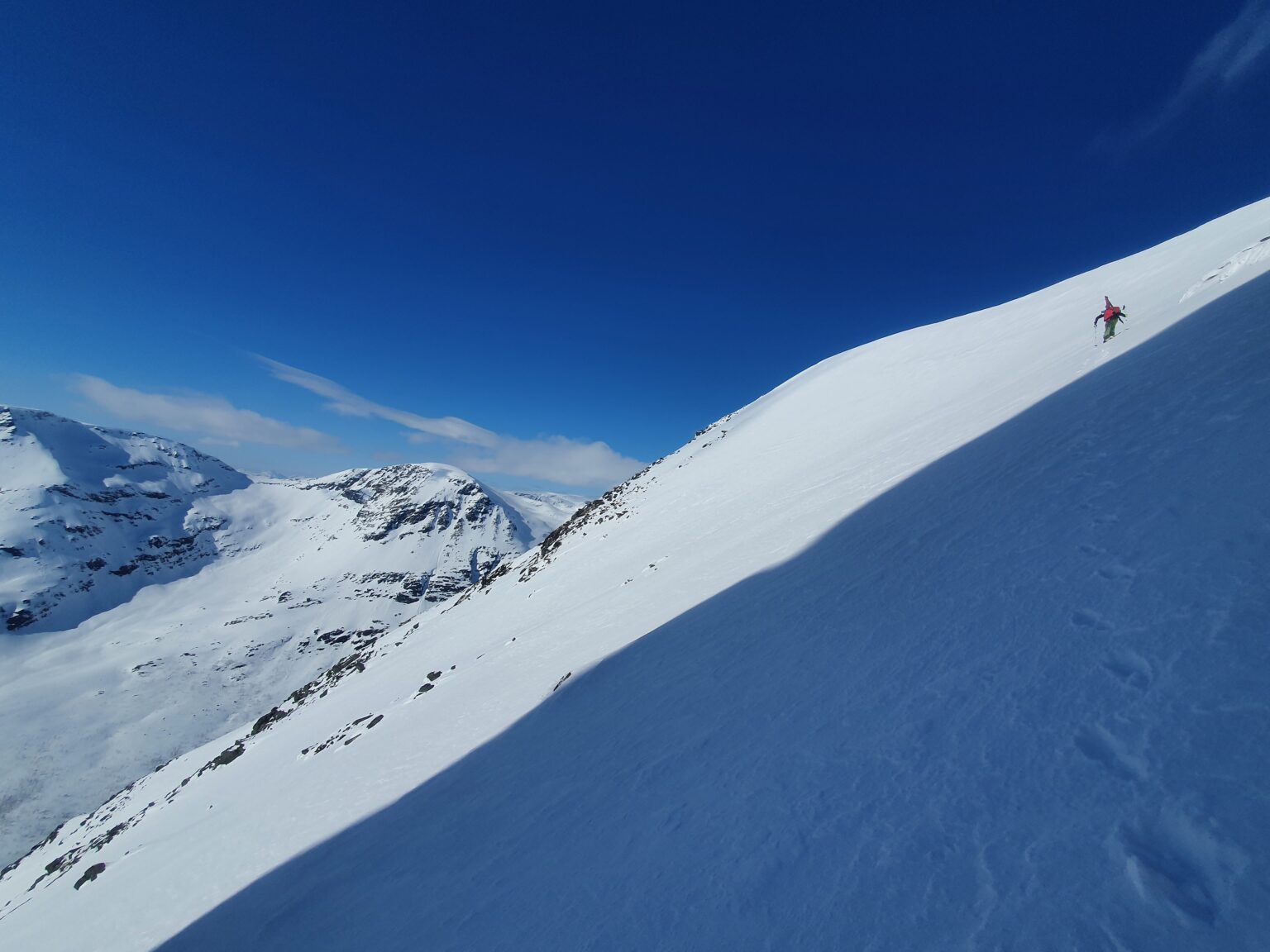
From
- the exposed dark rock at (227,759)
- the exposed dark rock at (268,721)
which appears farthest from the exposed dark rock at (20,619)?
the exposed dark rock at (227,759)

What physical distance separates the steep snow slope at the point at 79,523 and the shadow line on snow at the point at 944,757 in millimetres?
168922

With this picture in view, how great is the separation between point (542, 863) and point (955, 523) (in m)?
7.44

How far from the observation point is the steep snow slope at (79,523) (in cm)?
12506

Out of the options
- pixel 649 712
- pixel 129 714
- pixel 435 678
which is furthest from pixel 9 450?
pixel 649 712

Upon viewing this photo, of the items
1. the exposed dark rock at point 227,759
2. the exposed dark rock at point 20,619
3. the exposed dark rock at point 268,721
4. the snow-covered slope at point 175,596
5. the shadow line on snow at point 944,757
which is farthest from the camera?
the exposed dark rock at point 20,619

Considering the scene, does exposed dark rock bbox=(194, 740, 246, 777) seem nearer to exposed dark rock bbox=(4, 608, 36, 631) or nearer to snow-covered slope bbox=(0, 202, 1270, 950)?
snow-covered slope bbox=(0, 202, 1270, 950)

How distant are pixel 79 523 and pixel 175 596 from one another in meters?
55.1

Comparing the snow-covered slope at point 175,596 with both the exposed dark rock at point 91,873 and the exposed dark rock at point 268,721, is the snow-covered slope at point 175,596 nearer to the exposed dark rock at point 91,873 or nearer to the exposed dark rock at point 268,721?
the exposed dark rock at point 268,721

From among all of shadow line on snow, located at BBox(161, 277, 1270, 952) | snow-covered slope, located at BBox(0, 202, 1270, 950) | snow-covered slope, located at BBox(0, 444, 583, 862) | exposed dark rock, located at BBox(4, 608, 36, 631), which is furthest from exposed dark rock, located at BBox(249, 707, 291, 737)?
exposed dark rock, located at BBox(4, 608, 36, 631)

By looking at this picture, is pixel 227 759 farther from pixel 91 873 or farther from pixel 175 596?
pixel 175 596

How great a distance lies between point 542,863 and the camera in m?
5.54

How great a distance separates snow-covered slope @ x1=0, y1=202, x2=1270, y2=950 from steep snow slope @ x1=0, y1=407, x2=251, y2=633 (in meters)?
163

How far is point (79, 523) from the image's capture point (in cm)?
15262

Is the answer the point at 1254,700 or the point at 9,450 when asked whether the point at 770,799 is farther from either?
the point at 9,450
